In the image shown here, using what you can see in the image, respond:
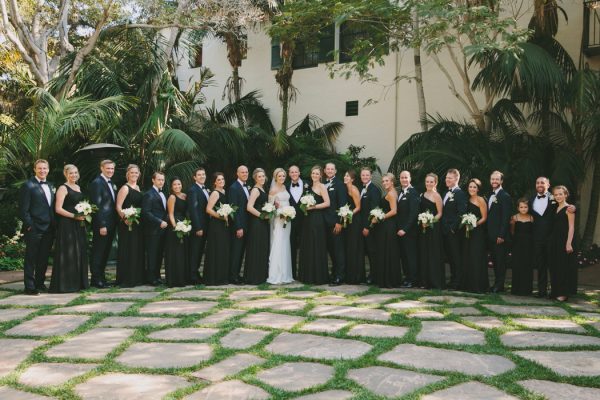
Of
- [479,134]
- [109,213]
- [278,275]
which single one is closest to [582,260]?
[479,134]

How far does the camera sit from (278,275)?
966 centimetres

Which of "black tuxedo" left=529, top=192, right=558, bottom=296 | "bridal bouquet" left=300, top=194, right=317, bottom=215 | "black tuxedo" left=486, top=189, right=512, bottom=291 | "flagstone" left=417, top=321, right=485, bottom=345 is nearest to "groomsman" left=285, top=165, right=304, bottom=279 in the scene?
"bridal bouquet" left=300, top=194, right=317, bottom=215

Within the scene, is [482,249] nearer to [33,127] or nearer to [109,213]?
[109,213]

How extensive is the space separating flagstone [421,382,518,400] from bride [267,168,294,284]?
5.47 metres

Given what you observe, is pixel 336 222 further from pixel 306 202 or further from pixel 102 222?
pixel 102 222

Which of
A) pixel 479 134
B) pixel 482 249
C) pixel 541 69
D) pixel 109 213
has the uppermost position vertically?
pixel 541 69

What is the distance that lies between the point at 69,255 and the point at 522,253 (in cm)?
679

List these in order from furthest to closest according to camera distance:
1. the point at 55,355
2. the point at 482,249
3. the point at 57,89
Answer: the point at 57,89 → the point at 482,249 → the point at 55,355

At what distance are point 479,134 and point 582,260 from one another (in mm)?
3523

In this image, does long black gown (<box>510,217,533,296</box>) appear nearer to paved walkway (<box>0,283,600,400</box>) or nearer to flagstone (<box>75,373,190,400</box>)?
paved walkway (<box>0,283,600,400</box>)

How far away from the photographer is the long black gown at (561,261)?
321 inches

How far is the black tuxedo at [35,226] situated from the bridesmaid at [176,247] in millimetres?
1756

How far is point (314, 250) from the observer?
9.54 m

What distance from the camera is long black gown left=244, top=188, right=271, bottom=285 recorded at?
9.43 metres
